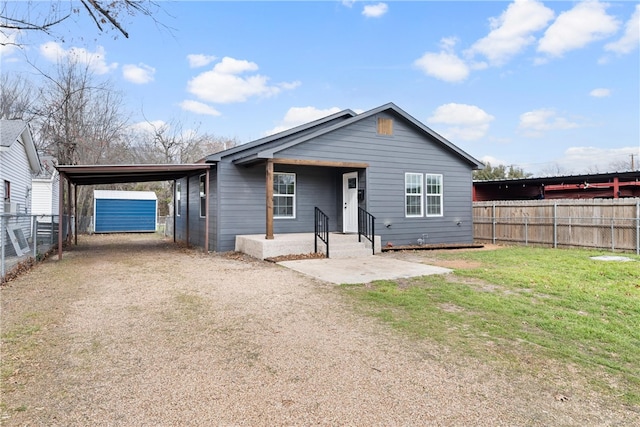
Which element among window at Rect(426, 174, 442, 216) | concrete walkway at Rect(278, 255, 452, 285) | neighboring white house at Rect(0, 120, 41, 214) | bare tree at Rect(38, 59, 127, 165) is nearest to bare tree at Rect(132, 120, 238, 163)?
bare tree at Rect(38, 59, 127, 165)

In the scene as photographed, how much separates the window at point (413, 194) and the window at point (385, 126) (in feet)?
5.14

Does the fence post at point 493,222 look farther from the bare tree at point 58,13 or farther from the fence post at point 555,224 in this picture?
the bare tree at point 58,13

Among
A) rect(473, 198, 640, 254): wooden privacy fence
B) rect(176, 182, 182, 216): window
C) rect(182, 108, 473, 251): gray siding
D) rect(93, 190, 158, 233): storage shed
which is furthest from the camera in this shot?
rect(93, 190, 158, 233): storage shed

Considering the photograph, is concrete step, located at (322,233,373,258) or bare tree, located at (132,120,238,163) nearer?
concrete step, located at (322,233,373,258)

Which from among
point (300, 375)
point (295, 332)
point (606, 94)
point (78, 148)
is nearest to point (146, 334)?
point (295, 332)

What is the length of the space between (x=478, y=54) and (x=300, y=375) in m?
15.8

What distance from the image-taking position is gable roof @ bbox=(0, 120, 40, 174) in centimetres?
1078

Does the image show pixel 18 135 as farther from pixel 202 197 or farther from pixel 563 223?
pixel 563 223

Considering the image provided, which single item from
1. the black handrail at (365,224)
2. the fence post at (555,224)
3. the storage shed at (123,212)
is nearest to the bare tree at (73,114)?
the storage shed at (123,212)

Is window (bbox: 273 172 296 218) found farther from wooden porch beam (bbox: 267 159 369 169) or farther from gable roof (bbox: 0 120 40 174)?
gable roof (bbox: 0 120 40 174)

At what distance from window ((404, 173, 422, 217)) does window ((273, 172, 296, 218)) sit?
3824 mm

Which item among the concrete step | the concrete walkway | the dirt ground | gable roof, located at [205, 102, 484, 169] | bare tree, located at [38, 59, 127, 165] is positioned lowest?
the dirt ground

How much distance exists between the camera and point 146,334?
4102 millimetres

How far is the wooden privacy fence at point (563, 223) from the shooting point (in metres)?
11.6
